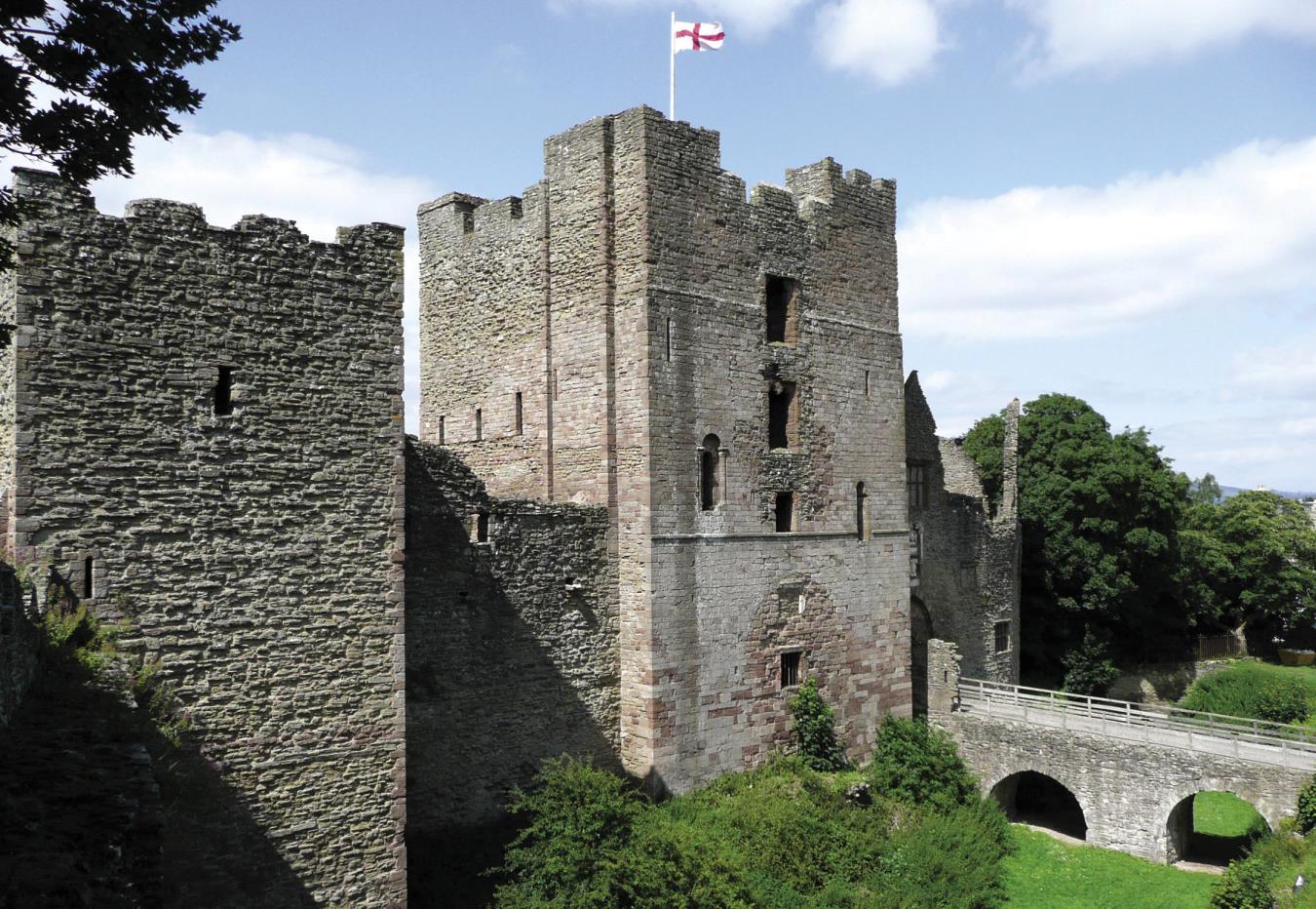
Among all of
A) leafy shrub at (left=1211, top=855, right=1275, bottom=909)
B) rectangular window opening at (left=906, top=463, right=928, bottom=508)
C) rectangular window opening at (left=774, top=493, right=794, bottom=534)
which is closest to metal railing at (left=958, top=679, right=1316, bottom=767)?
leafy shrub at (left=1211, top=855, right=1275, bottom=909)

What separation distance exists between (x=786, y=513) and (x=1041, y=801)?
1383 cm

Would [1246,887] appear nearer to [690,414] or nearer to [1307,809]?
[1307,809]

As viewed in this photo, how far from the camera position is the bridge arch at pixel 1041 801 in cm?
2327

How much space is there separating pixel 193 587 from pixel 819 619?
12613 millimetres

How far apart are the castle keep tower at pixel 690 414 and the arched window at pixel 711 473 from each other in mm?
44

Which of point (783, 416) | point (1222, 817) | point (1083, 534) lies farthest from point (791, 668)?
point (1083, 534)

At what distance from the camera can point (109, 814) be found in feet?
19.1

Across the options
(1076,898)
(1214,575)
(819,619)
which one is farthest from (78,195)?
(1214,575)

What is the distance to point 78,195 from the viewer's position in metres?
10.7

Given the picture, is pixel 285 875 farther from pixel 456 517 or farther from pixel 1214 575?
pixel 1214 575

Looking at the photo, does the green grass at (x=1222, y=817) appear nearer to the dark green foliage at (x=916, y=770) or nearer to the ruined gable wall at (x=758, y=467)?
the dark green foliage at (x=916, y=770)

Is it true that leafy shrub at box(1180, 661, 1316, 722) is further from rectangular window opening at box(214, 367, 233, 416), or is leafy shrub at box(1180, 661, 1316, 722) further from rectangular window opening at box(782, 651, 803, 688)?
rectangular window opening at box(214, 367, 233, 416)

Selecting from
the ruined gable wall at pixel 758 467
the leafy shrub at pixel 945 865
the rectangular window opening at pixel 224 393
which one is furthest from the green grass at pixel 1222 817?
the rectangular window opening at pixel 224 393

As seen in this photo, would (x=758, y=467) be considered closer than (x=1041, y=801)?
Yes
